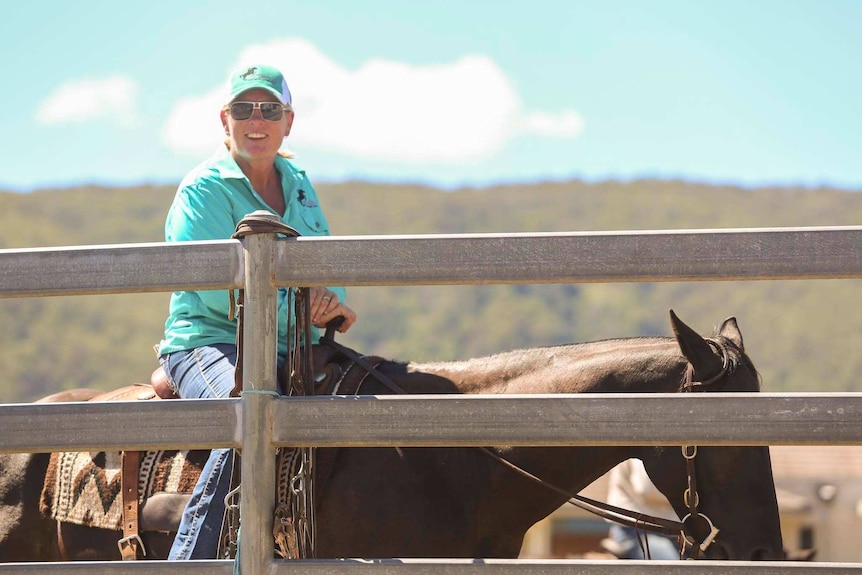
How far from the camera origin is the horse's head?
4.21 m

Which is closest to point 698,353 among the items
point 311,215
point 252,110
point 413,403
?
point 413,403

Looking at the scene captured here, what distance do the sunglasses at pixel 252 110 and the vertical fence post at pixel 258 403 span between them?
→ 197 centimetres

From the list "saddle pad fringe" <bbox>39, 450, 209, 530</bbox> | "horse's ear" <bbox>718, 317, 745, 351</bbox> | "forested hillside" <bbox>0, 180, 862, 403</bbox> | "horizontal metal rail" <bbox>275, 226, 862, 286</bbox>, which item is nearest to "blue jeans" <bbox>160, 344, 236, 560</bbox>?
"saddle pad fringe" <bbox>39, 450, 209, 530</bbox>

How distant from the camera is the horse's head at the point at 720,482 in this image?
421 cm

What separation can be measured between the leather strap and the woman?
1.27 ft

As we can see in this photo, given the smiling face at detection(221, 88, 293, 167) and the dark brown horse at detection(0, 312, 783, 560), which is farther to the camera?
the smiling face at detection(221, 88, 293, 167)

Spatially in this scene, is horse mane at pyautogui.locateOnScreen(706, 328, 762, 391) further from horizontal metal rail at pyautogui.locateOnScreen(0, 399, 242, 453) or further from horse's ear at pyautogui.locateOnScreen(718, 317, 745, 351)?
horizontal metal rail at pyautogui.locateOnScreen(0, 399, 242, 453)

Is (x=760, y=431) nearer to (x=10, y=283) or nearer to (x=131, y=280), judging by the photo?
(x=131, y=280)

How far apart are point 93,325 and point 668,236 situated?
111m

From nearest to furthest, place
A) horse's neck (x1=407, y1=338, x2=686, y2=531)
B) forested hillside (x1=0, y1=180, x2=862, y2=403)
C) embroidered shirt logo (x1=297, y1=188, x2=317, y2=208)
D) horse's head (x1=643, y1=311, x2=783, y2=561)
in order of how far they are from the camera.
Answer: horse's head (x1=643, y1=311, x2=783, y2=561), horse's neck (x1=407, y1=338, x2=686, y2=531), embroidered shirt logo (x1=297, y1=188, x2=317, y2=208), forested hillside (x1=0, y1=180, x2=862, y2=403)

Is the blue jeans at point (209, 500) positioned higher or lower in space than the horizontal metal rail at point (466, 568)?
higher

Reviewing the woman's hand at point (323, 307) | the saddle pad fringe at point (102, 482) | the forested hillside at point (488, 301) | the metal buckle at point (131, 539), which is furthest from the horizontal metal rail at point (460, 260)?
the forested hillside at point (488, 301)

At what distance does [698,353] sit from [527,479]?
0.89 m

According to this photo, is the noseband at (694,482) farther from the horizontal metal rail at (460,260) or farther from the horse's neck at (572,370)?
the horizontal metal rail at (460,260)
